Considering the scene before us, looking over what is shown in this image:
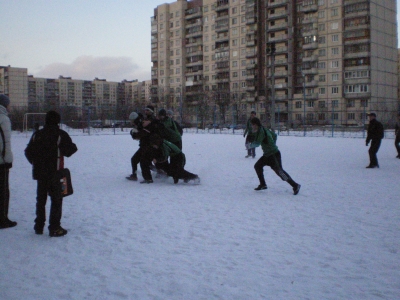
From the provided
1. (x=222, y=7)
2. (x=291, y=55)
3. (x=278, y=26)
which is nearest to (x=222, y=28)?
(x=222, y=7)

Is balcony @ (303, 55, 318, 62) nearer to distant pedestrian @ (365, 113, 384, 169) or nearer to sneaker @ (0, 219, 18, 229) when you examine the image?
distant pedestrian @ (365, 113, 384, 169)

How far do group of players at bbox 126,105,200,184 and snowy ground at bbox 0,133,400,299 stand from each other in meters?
0.60

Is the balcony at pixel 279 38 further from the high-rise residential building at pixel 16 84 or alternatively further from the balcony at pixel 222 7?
the high-rise residential building at pixel 16 84

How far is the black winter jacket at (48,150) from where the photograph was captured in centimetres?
529

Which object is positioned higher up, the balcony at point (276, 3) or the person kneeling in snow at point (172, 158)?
the balcony at point (276, 3)

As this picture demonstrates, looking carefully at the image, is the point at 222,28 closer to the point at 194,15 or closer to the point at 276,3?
the point at 194,15

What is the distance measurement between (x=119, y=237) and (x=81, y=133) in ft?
112

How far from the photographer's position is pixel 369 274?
404 cm

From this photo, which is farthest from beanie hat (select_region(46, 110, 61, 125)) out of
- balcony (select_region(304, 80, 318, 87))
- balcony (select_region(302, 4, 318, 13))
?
balcony (select_region(302, 4, 318, 13))

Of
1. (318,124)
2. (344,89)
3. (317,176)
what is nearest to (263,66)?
(344,89)

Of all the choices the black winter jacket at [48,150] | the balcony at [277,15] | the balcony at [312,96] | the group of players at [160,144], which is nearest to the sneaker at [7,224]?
the black winter jacket at [48,150]

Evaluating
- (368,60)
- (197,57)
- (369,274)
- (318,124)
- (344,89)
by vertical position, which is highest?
(197,57)

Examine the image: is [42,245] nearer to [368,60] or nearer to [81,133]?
[81,133]

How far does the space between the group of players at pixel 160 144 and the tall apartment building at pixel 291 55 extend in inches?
1547
